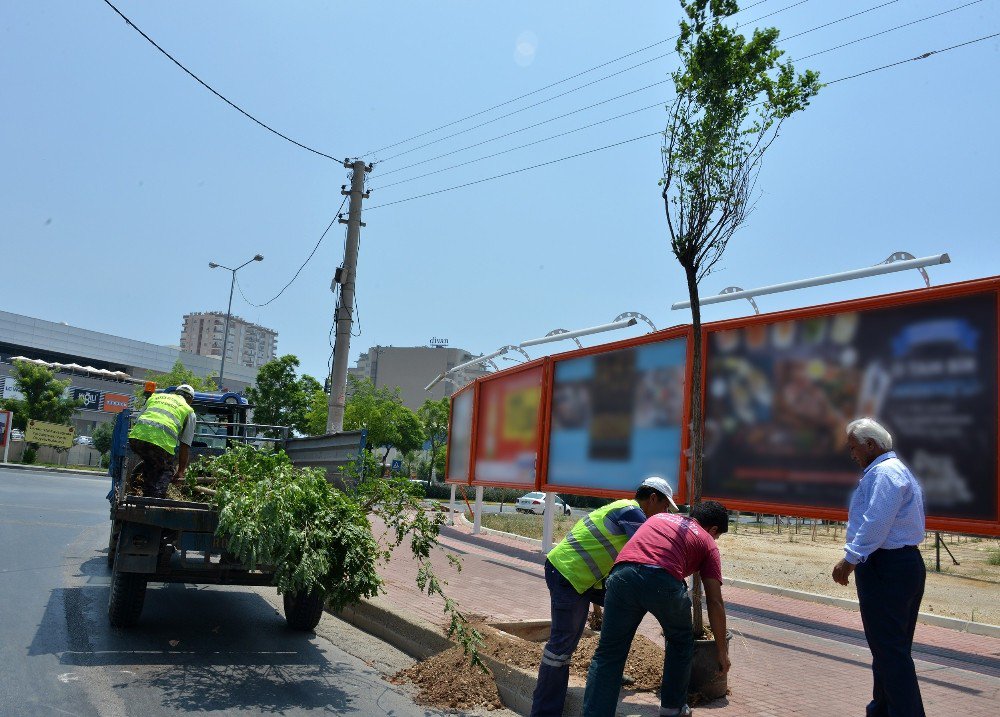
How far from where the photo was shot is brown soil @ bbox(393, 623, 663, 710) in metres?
5.70

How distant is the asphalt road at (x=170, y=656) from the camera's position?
16.9 ft

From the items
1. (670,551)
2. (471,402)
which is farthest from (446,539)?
(670,551)

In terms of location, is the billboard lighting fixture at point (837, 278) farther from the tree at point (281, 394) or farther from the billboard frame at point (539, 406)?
the tree at point (281, 394)

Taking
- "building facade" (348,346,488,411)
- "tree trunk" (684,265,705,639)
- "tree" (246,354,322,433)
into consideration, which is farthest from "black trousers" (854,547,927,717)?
"building facade" (348,346,488,411)

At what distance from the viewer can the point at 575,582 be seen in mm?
4707

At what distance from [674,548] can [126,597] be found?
15.6 feet

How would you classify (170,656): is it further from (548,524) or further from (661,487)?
(548,524)

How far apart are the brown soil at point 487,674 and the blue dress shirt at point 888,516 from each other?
2.04 metres

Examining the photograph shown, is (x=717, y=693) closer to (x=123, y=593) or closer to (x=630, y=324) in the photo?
(x=123, y=593)

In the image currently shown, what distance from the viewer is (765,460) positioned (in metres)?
9.08

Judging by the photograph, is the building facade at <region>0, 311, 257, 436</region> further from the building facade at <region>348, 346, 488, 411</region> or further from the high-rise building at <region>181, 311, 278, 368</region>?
the high-rise building at <region>181, 311, 278, 368</region>

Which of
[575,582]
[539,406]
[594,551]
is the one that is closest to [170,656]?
[575,582]

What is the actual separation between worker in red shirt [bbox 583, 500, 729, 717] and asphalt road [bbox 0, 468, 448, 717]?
165cm

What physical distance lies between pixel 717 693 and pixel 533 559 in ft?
31.2
